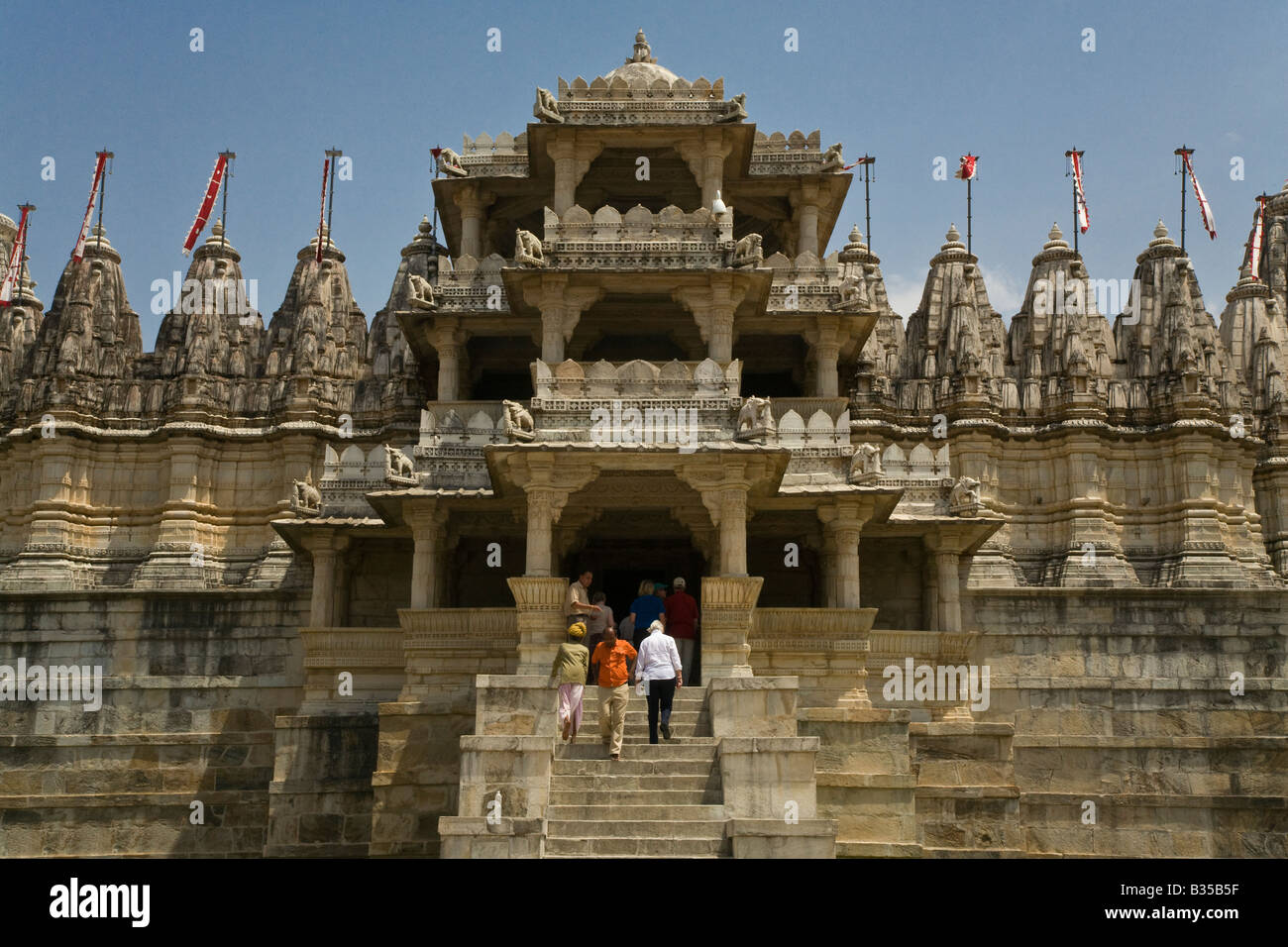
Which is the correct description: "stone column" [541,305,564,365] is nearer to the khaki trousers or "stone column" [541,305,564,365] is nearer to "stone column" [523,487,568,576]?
"stone column" [523,487,568,576]

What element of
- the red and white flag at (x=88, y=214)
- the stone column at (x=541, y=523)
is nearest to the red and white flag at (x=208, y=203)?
the red and white flag at (x=88, y=214)

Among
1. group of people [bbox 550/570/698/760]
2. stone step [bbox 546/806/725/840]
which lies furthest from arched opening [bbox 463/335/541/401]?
stone step [bbox 546/806/725/840]

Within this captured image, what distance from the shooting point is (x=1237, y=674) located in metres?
31.0

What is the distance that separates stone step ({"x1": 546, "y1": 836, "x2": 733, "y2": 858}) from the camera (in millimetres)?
18484

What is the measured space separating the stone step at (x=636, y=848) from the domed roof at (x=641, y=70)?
16.3m

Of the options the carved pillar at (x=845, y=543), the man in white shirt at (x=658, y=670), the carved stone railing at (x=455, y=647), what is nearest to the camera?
the man in white shirt at (x=658, y=670)

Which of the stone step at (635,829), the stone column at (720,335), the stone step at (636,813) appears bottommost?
the stone step at (635,829)

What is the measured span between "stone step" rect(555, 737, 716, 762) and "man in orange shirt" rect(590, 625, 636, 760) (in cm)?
29

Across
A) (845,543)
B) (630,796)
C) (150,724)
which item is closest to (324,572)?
(150,724)

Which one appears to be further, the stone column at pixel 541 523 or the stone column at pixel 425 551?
the stone column at pixel 425 551

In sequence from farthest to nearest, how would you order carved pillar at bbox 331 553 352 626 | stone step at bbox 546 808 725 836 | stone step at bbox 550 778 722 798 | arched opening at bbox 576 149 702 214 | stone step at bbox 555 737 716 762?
arched opening at bbox 576 149 702 214 < carved pillar at bbox 331 553 352 626 < stone step at bbox 555 737 716 762 < stone step at bbox 550 778 722 798 < stone step at bbox 546 808 725 836

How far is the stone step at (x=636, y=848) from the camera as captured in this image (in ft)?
60.6

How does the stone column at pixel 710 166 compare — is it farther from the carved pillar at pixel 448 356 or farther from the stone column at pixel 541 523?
the stone column at pixel 541 523
